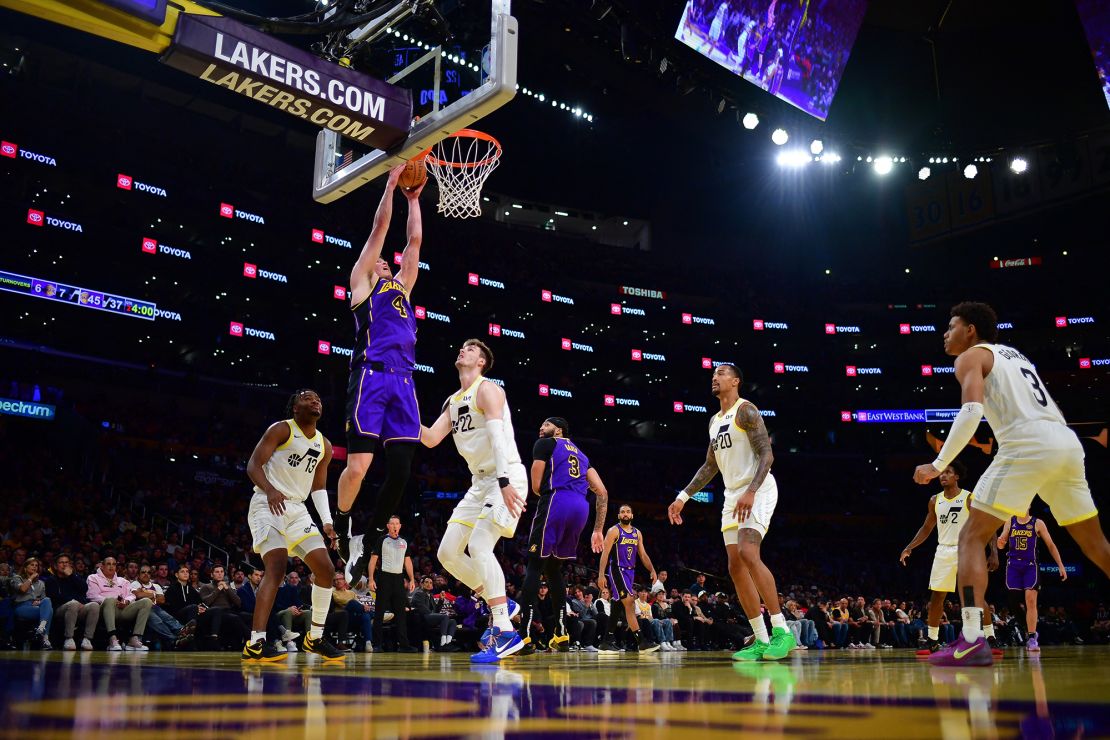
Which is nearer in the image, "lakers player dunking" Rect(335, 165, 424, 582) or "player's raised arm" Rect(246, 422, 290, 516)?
"lakers player dunking" Rect(335, 165, 424, 582)

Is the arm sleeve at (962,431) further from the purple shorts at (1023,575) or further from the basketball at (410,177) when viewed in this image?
the purple shorts at (1023,575)

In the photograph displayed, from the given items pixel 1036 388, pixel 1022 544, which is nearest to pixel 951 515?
pixel 1022 544

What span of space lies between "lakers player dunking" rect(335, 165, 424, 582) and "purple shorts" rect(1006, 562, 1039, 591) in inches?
358

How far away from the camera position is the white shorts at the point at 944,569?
31.3ft

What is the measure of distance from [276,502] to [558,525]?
10.0ft

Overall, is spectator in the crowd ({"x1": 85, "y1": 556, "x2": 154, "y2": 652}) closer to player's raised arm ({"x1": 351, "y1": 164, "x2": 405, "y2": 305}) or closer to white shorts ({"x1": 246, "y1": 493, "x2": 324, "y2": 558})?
white shorts ({"x1": 246, "y1": 493, "x2": 324, "y2": 558})

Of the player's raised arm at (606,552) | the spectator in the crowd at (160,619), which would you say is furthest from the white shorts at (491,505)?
the spectator in the crowd at (160,619)

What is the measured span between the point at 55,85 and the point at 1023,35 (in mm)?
30164


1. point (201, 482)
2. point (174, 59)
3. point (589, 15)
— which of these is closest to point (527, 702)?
point (174, 59)

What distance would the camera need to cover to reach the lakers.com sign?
584 cm

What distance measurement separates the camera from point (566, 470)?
8.67 meters

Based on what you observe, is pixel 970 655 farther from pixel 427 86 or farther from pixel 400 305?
pixel 427 86

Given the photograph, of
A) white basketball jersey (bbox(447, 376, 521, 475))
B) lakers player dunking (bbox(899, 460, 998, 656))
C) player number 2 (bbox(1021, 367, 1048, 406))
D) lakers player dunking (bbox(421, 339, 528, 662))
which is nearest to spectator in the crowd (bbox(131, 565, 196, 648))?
lakers player dunking (bbox(421, 339, 528, 662))

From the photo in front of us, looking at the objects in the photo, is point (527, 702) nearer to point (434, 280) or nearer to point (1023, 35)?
point (1023, 35)
